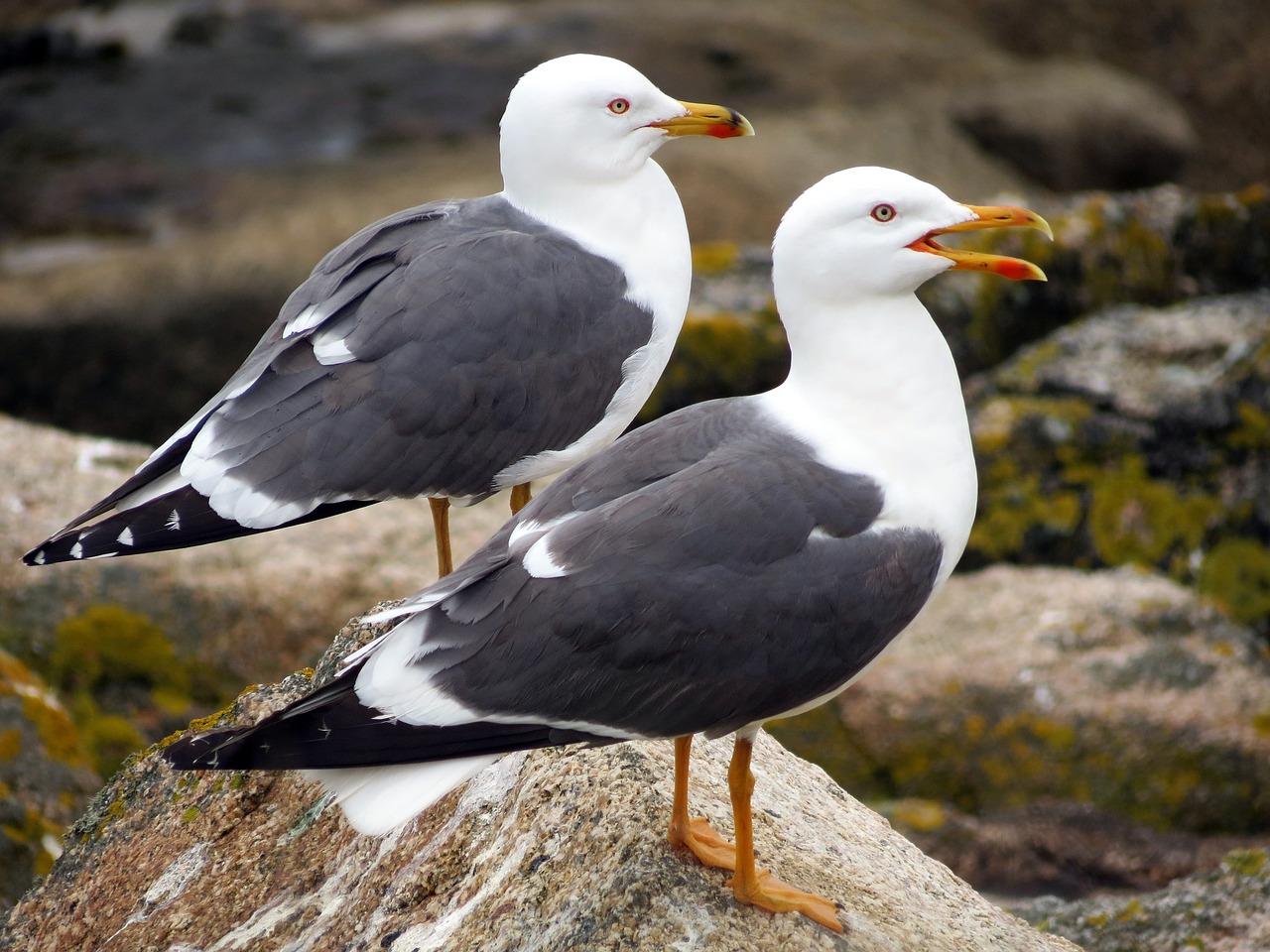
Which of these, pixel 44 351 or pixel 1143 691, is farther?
pixel 44 351

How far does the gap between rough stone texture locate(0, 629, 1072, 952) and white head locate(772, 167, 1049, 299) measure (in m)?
1.40

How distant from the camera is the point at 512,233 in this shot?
16.1 feet

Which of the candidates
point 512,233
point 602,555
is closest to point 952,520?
point 602,555

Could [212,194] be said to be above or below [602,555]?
below

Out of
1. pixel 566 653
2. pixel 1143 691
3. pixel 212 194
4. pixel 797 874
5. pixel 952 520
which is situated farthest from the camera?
pixel 212 194

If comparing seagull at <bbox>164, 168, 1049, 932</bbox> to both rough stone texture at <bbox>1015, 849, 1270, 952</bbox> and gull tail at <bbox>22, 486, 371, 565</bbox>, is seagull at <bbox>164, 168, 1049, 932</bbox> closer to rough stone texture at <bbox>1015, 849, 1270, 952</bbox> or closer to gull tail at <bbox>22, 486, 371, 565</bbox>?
gull tail at <bbox>22, 486, 371, 565</bbox>

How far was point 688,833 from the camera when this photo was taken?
3824mm

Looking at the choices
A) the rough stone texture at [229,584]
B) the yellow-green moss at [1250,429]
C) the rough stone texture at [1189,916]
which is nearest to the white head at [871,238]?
the rough stone texture at [1189,916]

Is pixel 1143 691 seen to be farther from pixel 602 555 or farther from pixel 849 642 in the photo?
pixel 602 555

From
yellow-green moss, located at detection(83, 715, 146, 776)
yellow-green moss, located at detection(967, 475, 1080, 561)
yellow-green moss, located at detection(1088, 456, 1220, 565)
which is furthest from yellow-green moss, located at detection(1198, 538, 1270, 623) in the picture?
yellow-green moss, located at detection(83, 715, 146, 776)

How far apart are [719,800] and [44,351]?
7.77m

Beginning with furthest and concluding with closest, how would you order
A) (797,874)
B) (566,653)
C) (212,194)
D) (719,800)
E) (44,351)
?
(212,194)
(44,351)
(719,800)
(797,874)
(566,653)

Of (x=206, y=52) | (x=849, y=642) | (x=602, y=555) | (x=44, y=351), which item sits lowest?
(x=44, y=351)

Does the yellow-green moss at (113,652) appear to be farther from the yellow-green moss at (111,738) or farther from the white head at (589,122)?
the white head at (589,122)
